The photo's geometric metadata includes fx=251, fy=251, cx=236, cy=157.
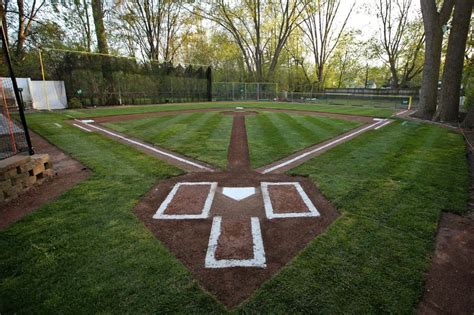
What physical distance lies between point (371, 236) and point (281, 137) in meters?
6.17

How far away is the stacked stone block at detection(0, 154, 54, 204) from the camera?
4.08 metres

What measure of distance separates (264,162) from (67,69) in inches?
723

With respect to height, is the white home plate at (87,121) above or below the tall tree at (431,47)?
below

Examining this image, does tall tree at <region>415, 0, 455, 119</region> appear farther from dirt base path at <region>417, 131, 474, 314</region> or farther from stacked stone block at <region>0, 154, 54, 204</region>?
stacked stone block at <region>0, 154, 54, 204</region>

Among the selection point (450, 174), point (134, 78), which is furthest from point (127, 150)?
point (134, 78)

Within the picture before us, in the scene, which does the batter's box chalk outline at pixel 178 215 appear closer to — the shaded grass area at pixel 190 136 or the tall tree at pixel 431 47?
the shaded grass area at pixel 190 136

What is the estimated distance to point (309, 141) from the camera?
28.1ft

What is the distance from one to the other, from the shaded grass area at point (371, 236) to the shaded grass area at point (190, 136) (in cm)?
249

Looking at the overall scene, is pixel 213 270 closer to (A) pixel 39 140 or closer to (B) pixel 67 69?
(A) pixel 39 140

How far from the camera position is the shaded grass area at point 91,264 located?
2.22 m

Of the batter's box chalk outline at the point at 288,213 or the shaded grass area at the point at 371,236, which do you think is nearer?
the shaded grass area at the point at 371,236

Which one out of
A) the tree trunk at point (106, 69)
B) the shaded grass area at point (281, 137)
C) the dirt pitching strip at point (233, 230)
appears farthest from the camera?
the tree trunk at point (106, 69)

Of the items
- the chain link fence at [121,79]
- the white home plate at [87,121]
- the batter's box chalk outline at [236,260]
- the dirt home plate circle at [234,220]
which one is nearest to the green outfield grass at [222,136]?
the dirt home plate circle at [234,220]

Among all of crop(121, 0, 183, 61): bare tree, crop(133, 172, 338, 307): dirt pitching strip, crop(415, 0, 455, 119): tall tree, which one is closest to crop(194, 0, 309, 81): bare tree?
crop(121, 0, 183, 61): bare tree
